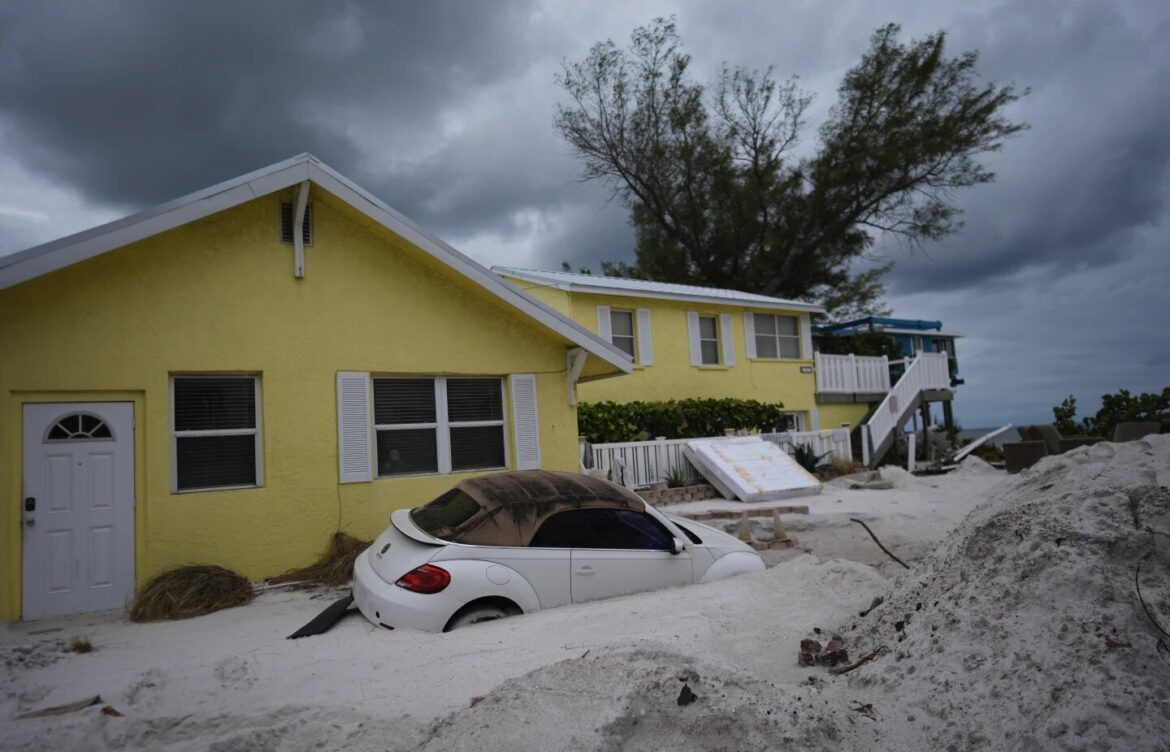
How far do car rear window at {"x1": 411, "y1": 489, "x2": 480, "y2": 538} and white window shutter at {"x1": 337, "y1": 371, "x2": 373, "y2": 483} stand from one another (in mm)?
2482

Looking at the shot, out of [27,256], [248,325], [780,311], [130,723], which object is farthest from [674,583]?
[780,311]

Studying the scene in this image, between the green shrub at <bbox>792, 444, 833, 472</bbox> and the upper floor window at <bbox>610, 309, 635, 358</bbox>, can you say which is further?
the upper floor window at <bbox>610, 309, 635, 358</bbox>

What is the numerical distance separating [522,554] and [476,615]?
2.05 feet

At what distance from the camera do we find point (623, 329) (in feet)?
64.3

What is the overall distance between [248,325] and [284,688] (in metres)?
5.21

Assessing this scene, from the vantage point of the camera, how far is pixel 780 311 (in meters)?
23.0

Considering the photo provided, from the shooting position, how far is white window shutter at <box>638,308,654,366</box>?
63.9 ft

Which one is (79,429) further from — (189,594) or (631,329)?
(631,329)

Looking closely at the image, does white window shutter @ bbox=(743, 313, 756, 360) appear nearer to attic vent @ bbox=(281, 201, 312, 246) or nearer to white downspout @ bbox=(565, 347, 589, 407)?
white downspout @ bbox=(565, 347, 589, 407)

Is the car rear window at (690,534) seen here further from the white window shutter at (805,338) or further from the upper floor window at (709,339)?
the white window shutter at (805,338)

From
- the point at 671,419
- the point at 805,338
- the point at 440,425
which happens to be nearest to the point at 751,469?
the point at 671,419

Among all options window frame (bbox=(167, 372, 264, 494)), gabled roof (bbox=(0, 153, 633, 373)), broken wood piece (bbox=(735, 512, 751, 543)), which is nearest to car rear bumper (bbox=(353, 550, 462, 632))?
window frame (bbox=(167, 372, 264, 494))

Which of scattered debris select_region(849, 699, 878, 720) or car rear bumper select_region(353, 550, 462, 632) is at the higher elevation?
car rear bumper select_region(353, 550, 462, 632)

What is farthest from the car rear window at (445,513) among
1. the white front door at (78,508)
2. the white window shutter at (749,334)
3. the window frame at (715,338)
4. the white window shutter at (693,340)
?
the white window shutter at (749,334)
